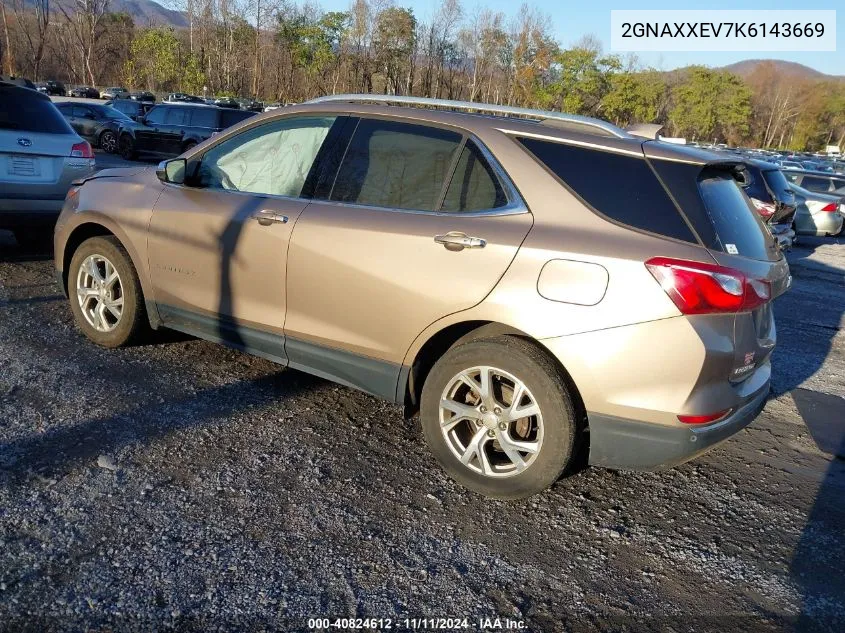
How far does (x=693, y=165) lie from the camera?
315 centimetres

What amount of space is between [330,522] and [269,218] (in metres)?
1.78

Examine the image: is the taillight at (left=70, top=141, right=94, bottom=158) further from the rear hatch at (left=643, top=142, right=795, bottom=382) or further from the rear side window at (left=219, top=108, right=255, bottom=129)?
the rear side window at (left=219, top=108, right=255, bottom=129)

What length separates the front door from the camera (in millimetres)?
3959

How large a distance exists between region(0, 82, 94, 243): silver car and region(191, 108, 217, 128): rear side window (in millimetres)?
12628

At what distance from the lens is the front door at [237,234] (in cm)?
396

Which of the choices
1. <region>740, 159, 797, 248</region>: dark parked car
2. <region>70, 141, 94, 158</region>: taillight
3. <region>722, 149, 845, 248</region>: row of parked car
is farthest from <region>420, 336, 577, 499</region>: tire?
<region>740, 159, 797, 248</region>: dark parked car

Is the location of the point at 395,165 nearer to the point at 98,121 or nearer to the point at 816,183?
the point at 816,183

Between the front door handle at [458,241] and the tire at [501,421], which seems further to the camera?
the front door handle at [458,241]

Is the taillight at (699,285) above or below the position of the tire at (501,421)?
above

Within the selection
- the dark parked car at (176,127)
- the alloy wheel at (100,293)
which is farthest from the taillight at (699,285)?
the dark parked car at (176,127)

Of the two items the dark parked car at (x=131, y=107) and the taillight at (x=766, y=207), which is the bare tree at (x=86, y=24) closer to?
the dark parked car at (x=131, y=107)

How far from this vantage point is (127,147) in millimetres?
19469

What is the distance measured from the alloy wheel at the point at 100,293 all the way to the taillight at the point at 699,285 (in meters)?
3.56

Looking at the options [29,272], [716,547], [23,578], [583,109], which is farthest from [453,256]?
[583,109]
